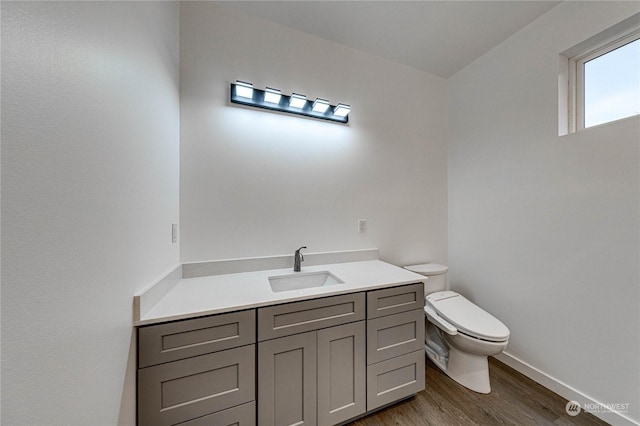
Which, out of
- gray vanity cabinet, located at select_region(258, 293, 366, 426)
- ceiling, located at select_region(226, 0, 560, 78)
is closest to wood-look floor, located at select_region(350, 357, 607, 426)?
gray vanity cabinet, located at select_region(258, 293, 366, 426)

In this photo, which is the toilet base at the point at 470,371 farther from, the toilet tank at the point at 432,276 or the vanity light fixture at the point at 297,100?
the vanity light fixture at the point at 297,100

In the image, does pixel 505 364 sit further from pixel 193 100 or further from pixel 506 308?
pixel 193 100

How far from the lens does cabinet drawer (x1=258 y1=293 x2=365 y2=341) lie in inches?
43.3

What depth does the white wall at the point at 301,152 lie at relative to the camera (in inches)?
58.6

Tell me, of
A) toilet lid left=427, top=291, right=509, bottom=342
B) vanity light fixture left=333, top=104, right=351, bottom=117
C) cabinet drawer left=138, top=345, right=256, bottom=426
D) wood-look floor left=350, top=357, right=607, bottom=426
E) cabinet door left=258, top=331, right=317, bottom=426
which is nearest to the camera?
cabinet drawer left=138, top=345, right=256, bottom=426

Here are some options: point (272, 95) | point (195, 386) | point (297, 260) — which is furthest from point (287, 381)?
point (272, 95)

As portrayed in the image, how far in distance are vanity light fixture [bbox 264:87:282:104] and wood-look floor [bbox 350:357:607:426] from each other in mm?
2151

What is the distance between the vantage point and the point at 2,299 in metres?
0.37

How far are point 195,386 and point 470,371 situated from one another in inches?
70.7

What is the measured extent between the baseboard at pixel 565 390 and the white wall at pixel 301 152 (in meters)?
0.95

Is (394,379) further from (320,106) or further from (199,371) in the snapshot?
(320,106)

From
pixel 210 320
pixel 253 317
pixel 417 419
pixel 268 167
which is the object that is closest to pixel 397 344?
pixel 417 419

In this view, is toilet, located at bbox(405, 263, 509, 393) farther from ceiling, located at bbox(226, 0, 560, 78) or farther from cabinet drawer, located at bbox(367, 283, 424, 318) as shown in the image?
ceiling, located at bbox(226, 0, 560, 78)

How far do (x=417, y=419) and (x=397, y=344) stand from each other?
0.44 m
